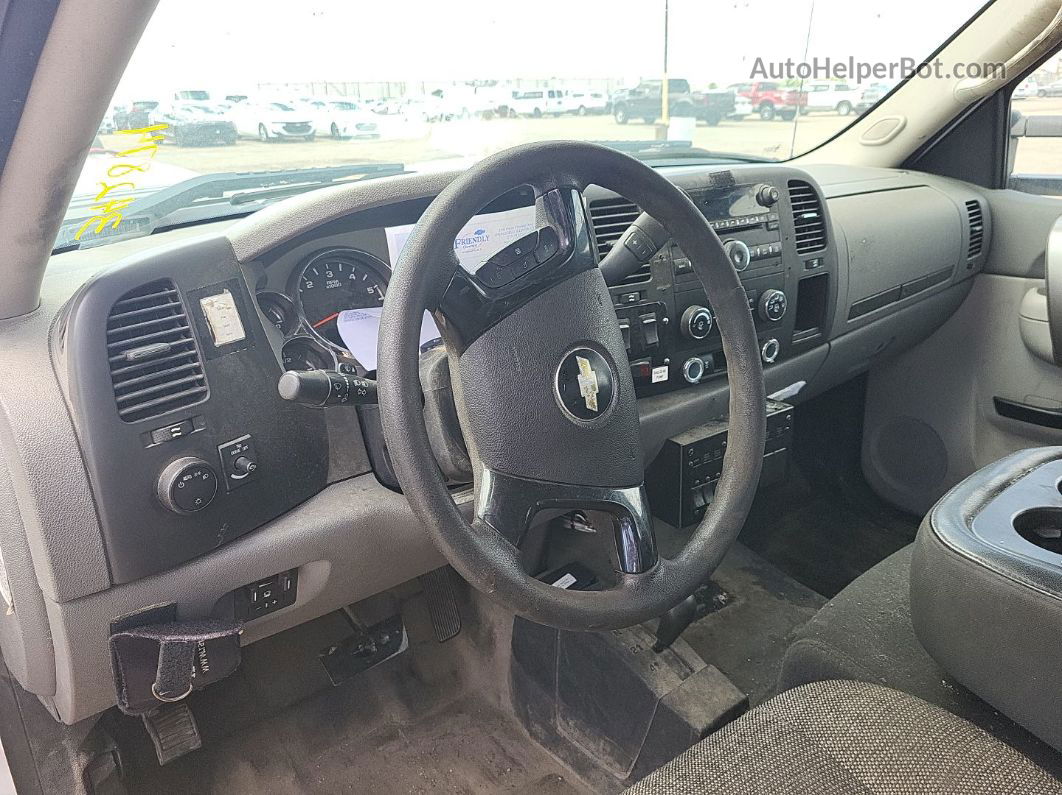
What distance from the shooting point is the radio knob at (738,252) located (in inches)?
72.1

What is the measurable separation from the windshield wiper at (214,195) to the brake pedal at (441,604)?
0.92 m

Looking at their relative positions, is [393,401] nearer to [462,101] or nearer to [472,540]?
[472,540]

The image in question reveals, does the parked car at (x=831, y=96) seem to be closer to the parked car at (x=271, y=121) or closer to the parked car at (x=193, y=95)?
the parked car at (x=271, y=121)

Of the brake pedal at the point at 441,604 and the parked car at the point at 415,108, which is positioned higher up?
the parked car at the point at 415,108

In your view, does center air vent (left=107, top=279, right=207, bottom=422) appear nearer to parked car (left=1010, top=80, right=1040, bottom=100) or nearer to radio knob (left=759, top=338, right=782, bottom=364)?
radio knob (left=759, top=338, right=782, bottom=364)

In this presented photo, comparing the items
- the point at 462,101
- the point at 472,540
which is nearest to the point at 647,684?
the point at 472,540

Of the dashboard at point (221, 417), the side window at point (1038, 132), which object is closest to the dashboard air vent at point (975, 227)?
the side window at point (1038, 132)

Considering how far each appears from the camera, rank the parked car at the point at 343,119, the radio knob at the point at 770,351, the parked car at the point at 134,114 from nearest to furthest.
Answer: the parked car at the point at 134,114 → the parked car at the point at 343,119 → the radio knob at the point at 770,351

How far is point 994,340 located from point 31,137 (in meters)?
2.59

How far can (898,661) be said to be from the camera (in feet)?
3.99

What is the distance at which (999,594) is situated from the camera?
3.14ft

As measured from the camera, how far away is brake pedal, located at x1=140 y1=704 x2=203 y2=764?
1649mm

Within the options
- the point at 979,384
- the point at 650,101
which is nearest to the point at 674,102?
the point at 650,101

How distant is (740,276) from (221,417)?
1172 millimetres
